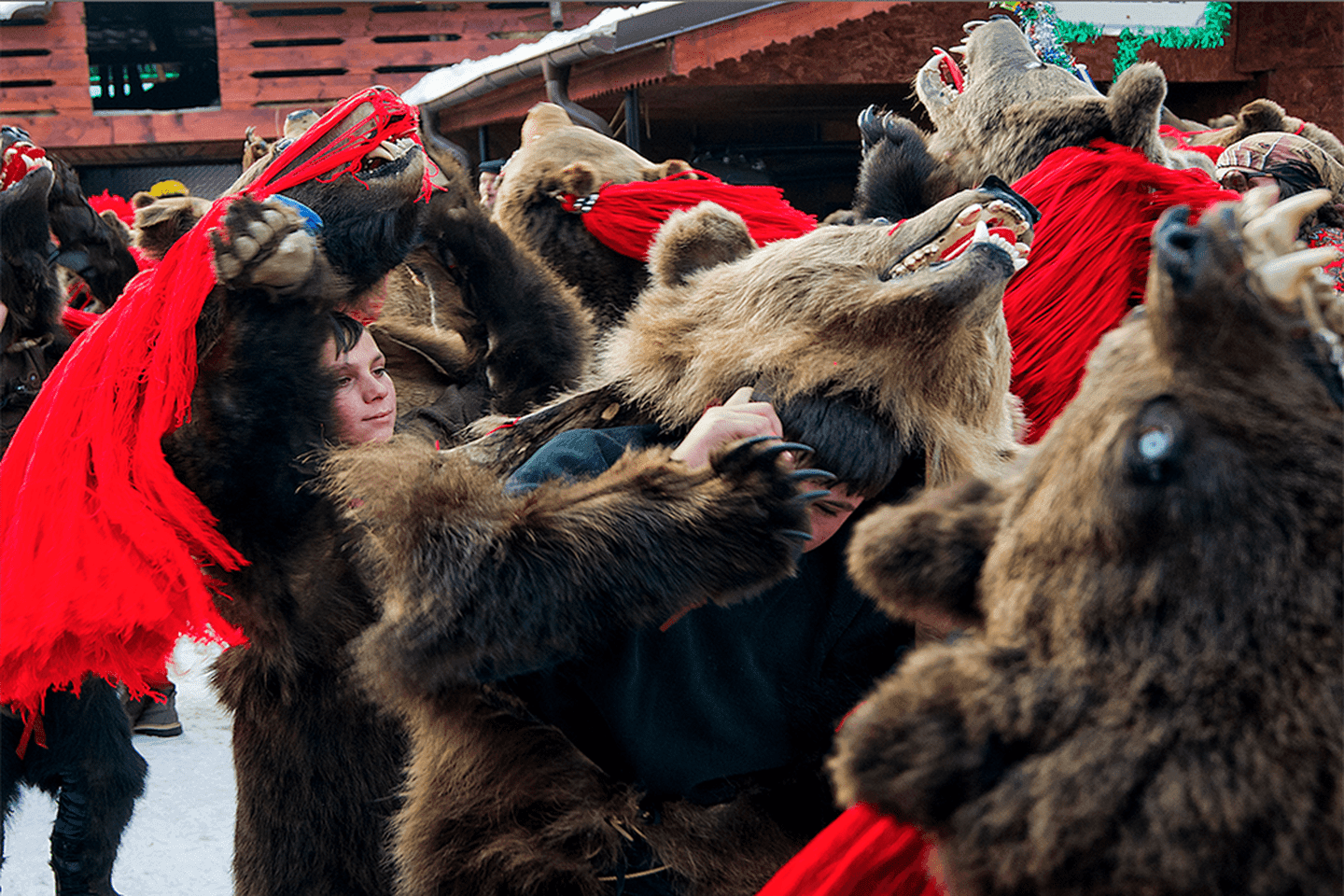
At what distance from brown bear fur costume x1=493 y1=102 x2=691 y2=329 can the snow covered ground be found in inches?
63.8

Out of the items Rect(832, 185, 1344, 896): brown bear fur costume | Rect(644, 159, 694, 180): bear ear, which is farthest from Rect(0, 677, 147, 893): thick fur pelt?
Rect(832, 185, 1344, 896): brown bear fur costume

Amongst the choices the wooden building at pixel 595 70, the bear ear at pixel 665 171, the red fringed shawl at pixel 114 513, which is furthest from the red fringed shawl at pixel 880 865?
the wooden building at pixel 595 70

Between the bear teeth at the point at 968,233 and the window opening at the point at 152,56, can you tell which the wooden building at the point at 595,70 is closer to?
the window opening at the point at 152,56

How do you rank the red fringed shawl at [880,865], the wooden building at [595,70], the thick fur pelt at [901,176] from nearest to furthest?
the red fringed shawl at [880,865] → the thick fur pelt at [901,176] → the wooden building at [595,70]

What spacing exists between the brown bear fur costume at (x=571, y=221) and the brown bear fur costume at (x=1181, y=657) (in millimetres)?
2796

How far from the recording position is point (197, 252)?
6.18ft

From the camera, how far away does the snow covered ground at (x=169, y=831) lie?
3408 mm

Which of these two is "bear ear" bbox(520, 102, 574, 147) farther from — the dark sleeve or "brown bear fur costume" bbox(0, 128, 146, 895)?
the dark sleeve

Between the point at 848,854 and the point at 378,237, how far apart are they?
60.1 inches

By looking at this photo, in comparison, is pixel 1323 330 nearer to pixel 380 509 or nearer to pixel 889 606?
pixel 889 606

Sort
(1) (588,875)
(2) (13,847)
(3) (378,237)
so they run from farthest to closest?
(2) (13,847)
(3) (378,237)
(1) (588,875)

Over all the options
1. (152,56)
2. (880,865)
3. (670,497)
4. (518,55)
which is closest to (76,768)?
(670,497)

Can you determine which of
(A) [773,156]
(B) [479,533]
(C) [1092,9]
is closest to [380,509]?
(B) [479,533]

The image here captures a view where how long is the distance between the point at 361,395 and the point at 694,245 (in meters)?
0.72
